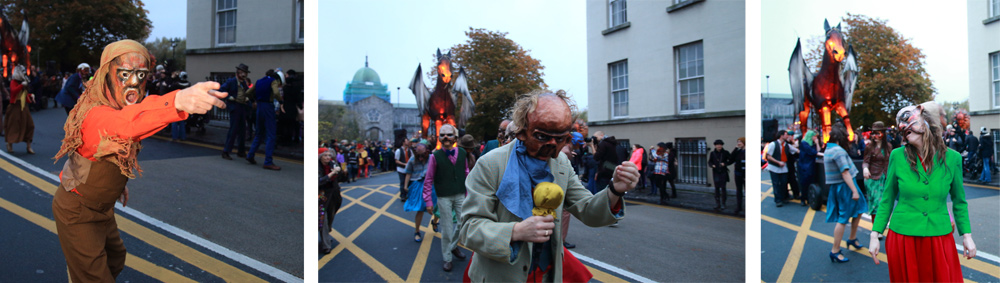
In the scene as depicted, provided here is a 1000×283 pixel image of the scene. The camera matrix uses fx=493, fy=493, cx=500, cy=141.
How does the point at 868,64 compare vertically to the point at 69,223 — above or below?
above

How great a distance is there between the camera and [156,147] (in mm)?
3285

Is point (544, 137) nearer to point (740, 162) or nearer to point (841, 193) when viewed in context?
point (740, 162)

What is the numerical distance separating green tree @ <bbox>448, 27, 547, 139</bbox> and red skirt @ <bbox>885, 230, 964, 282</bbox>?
9.61ft

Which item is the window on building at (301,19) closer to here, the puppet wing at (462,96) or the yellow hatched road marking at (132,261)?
the puppet wing at (462,96)

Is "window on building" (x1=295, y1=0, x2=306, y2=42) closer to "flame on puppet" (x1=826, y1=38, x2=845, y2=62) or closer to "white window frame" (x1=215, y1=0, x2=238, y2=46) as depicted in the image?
"white window frame" (x1=215, y1=0, x2=238, y2=46)

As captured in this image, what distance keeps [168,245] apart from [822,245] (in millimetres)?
5230

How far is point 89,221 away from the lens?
278cm

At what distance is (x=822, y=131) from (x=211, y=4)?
5.21 meters

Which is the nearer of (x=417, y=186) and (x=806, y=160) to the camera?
(x=806, y=160)

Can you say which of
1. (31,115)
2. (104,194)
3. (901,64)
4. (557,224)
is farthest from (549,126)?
(901,64)

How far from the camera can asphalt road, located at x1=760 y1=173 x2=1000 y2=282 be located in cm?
370

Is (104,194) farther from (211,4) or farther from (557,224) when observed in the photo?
(557,224)

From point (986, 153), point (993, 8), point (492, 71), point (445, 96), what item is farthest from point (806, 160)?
point (445, 96)

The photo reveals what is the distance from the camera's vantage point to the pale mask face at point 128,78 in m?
2.79
